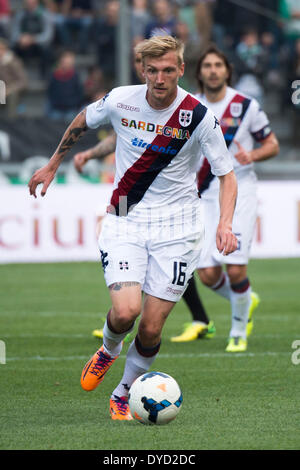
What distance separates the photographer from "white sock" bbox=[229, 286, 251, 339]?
8609 millimetres

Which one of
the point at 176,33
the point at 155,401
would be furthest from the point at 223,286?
the point at 176,33

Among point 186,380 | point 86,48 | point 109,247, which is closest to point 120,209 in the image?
point 109,247

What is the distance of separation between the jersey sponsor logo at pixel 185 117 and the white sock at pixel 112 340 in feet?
4.19

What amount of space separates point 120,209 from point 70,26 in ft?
48.0

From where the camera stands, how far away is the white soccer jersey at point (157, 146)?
6.00 metres

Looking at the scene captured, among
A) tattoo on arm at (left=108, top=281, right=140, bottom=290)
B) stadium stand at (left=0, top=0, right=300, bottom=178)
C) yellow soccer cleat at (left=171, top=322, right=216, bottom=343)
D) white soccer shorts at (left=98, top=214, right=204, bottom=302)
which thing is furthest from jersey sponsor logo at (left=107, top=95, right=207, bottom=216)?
stadium stand at (left=0, top=0, right=300, bottom=178)

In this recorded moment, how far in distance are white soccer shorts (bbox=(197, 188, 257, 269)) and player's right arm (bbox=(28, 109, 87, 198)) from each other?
2.42 metres

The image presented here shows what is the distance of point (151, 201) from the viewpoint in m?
6.15

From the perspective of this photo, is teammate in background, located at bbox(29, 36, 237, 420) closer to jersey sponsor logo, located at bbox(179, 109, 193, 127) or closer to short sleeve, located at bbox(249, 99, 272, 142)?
jersey sponsor logo, located at bbox(179, 109, 193, 127)

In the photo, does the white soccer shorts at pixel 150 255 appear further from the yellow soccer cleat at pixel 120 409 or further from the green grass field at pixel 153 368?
the green grass field at pixel 153 368

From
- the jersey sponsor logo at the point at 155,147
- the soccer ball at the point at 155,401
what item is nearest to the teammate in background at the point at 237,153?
the jersey sponsor logo at the point at 155,147

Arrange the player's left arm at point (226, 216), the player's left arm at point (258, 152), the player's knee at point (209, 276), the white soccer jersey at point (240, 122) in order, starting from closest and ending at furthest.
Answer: the player's left arm at point (226, 216) < the player's left arm at point (258, 152) < the white soccer jersey at point (240, 122) < the player's knee at point (209, 276)

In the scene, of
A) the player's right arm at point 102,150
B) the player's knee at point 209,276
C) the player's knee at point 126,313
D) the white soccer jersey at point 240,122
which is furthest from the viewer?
the player's knee at point 209,276

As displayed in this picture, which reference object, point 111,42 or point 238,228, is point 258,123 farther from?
point 111,42
